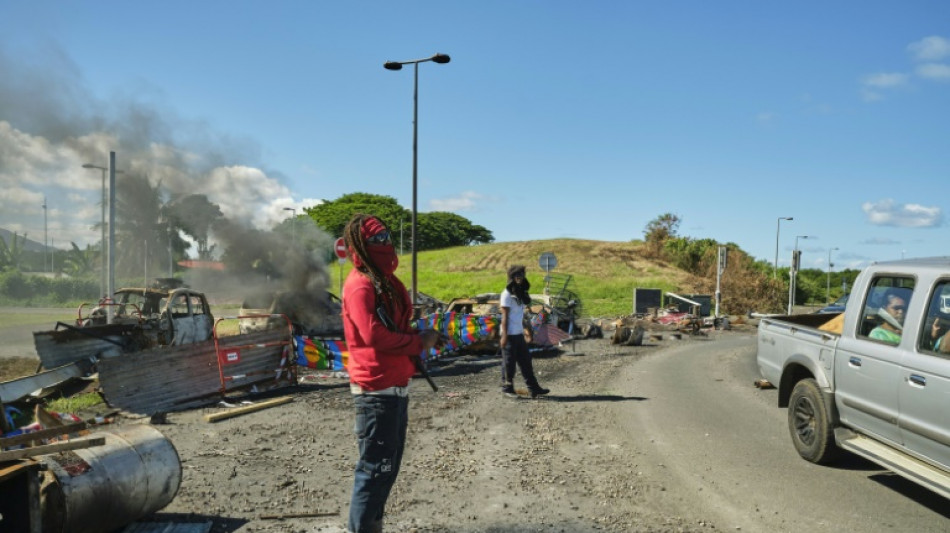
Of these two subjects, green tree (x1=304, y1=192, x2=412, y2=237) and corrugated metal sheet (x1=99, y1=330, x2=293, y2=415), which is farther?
green tree (x1=304, y1=192, x2=412, y2=237)

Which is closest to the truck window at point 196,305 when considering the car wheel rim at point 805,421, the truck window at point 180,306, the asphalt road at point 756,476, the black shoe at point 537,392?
the truck window at point 180,306

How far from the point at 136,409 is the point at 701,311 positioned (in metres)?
24.9

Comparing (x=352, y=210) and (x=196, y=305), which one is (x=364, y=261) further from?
(x=352, y=210)

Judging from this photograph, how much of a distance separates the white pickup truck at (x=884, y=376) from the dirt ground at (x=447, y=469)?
5.18ft

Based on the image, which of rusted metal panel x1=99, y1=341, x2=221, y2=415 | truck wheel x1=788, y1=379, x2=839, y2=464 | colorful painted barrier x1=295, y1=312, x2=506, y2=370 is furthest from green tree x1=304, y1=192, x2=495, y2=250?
truck wheel x1=788, y1=379, x2=839, y2=464

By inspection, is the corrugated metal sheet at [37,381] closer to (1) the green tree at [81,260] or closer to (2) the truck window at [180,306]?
(2) the truck window at [180,306]

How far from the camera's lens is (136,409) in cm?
784

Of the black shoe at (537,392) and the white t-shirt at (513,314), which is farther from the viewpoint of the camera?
the black shoe at (537,392)

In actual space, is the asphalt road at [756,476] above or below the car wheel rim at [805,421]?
below

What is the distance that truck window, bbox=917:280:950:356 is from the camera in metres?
4.25

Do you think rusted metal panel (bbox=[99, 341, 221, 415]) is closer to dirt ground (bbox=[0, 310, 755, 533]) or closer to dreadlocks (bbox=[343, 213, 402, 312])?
dirt ground (bbox=[0, 310, 755, 533])

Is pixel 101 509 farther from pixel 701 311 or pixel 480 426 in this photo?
pixel 701 311

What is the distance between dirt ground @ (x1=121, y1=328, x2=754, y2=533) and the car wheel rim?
155cm

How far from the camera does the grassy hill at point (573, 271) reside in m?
40.8
